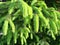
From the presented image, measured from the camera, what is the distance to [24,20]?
2.48 meters

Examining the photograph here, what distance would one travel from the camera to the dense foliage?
2.38 m

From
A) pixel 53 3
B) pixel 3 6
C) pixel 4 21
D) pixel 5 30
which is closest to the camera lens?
pixel 5 30

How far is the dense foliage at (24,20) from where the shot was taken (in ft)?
7.81

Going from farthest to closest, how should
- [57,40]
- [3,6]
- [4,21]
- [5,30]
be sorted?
[57,40] < [3,6] < [4,21] < [5,30]

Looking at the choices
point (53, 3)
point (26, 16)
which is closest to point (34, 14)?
point (26, 16)

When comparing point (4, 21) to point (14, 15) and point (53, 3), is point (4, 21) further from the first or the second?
point (53, 3)

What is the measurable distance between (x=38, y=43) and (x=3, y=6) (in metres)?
0.78

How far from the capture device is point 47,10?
105 inches

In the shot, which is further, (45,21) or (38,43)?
(38,43)

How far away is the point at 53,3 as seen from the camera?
336cm

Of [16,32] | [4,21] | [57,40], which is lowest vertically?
[57,40]

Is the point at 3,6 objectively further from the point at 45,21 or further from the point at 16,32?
the point at 45,21

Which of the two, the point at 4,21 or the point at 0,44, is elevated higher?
→ the point at 4,21

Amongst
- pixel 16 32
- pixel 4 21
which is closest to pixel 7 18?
pixel 4 21
